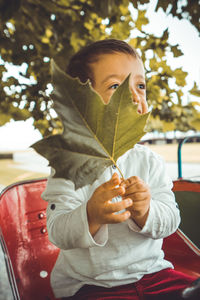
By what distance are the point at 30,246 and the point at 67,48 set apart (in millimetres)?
1700

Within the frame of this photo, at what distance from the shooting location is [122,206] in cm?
56

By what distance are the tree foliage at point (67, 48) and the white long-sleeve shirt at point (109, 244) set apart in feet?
1.84

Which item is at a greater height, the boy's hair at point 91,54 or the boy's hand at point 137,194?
the boy's hair at point 91,54

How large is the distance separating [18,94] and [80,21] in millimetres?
931

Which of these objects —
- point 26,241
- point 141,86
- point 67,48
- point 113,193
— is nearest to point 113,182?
point 113,193

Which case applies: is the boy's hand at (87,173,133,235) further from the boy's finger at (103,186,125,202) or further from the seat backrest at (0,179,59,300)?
the seat backrest at (0,179,59,300)

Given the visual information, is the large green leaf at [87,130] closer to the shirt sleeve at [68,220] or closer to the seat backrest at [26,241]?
the shirt sleeve at [68,220]

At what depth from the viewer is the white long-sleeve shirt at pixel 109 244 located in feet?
2.65

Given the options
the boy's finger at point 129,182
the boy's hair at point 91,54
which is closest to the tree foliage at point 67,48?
the boy's hair at point 91,54

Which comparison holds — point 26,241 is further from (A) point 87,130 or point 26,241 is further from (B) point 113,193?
(A) point 87,130

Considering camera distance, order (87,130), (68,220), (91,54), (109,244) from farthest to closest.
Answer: (91,54)
(109,244)
(68,220)
(87,130)

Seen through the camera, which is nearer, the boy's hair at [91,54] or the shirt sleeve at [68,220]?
the shirt sleeve at [68,220]

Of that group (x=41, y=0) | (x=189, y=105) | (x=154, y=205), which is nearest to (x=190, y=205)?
(x=154, y=205)

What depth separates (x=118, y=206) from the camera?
0.56 m
